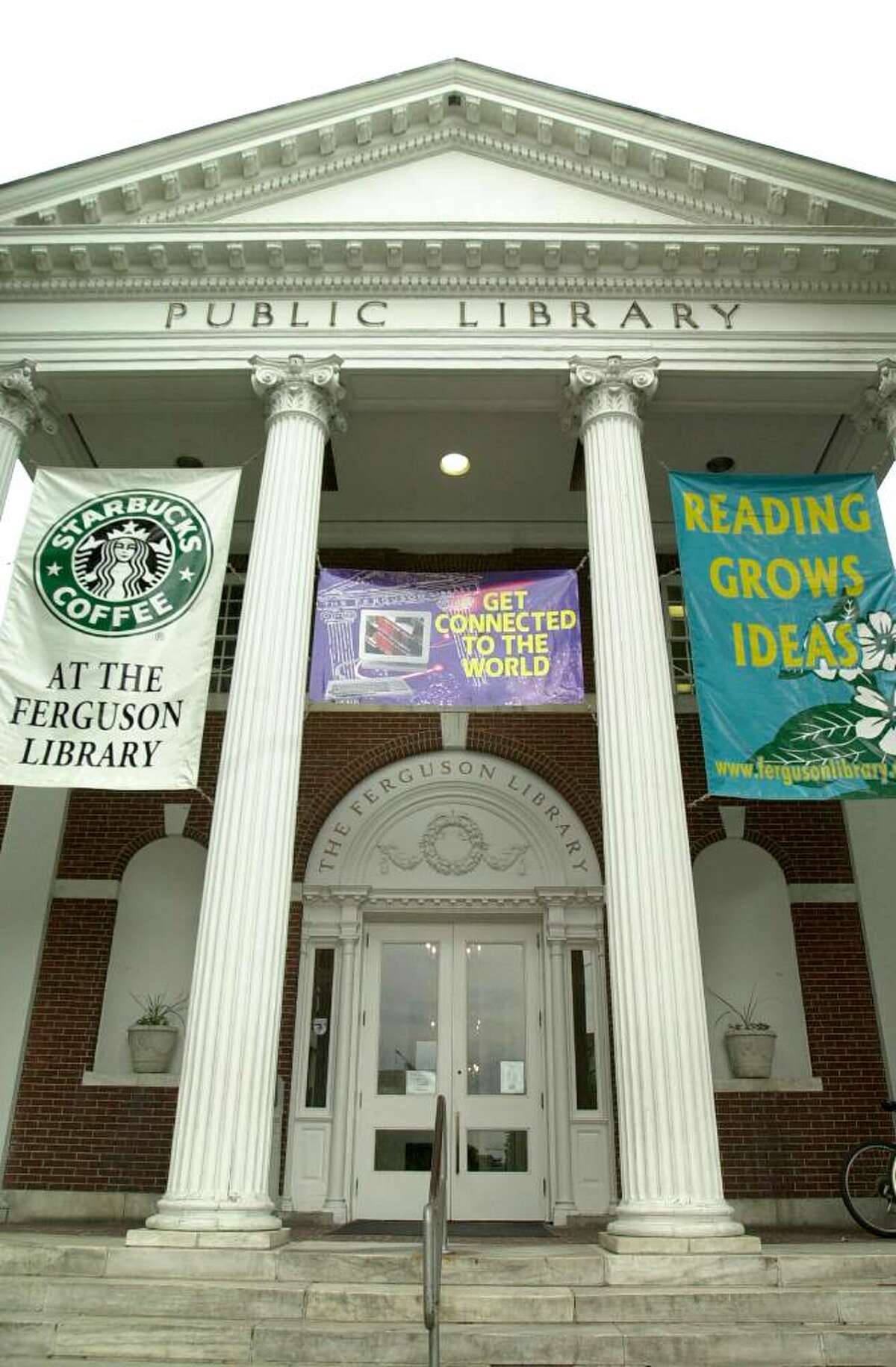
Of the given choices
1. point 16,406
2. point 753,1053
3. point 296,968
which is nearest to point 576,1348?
point 753,1053

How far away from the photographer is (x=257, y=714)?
8.42 metres

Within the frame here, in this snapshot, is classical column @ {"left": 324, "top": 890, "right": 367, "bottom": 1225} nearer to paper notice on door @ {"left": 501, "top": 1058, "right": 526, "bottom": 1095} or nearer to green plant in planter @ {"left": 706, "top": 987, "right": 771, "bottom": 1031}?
paper notice on door @ {"left": 501, "top": 1058, "right": 526, "bottom": 1095}

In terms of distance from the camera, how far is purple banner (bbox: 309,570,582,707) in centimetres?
957

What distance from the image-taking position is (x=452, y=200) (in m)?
10.9

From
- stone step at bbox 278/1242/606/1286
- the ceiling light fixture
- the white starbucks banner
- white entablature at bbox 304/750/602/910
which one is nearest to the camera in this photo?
stone step at bbox 278/1242/606/1286

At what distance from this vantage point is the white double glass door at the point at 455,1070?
35.0ft

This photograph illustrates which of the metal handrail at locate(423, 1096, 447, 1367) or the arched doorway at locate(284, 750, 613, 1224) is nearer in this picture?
the metal handrail at locate(423, 1096, 447, 1367)

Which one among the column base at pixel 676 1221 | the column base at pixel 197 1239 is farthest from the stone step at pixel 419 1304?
the column base at pixel 676 1221

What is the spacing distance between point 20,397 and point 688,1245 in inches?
376

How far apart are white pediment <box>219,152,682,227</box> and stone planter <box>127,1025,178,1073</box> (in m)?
8.68

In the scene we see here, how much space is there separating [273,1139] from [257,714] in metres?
5.04

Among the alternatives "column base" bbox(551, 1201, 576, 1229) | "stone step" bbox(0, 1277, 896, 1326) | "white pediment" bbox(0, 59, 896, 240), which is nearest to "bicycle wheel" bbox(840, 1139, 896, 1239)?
"column base" bbox(551, 1201, 576, 1229)

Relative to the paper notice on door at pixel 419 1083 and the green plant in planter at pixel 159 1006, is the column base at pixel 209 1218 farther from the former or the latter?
the green plant in planter at pixel 159 1006

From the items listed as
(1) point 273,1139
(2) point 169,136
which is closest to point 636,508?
(2) point 169,136
